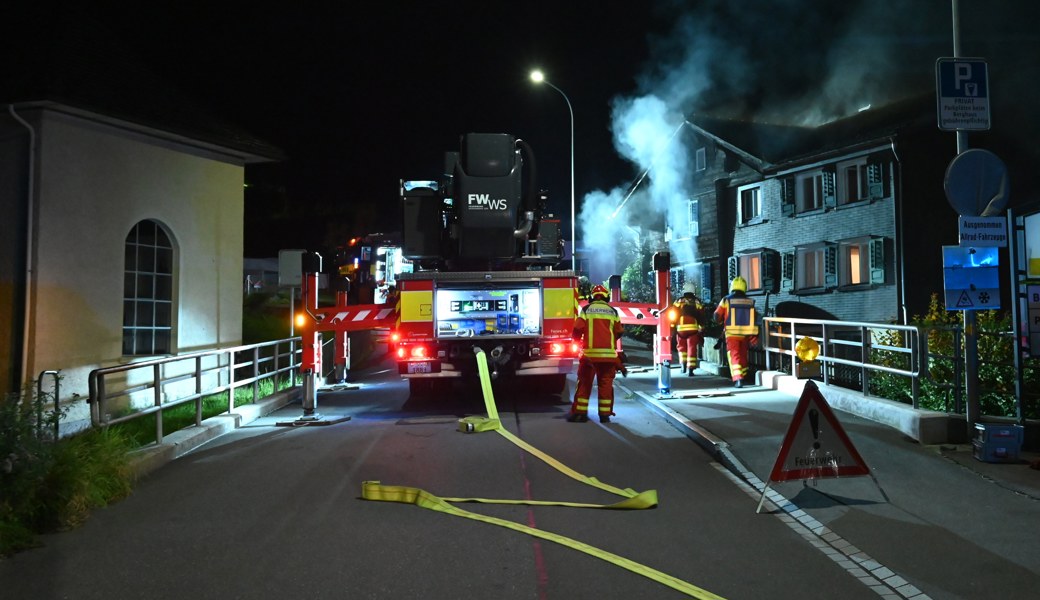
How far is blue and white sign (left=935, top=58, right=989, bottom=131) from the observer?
8.69 metres

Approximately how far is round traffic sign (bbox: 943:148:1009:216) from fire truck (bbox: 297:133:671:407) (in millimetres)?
5168

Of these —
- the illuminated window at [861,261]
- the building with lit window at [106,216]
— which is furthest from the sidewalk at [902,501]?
the illuminated window at [861,261]

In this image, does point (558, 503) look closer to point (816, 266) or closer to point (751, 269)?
point (816, 266)

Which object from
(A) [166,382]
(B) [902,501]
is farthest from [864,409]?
(A) [166,382]

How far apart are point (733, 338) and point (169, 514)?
33.1 feet

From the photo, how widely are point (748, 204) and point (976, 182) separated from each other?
24623 mm

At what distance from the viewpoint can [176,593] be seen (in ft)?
15.6

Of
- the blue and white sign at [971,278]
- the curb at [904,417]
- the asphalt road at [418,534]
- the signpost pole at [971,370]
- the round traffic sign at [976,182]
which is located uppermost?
the round traffic sign at [976,182]

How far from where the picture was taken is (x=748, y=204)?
32594 millimetres

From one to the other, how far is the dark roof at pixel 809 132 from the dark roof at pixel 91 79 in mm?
18629

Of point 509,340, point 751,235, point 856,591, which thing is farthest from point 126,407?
point 751,235

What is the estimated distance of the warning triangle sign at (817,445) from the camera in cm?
651

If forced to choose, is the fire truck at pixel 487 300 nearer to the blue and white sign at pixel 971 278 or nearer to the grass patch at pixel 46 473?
the grass patch at pixel 46 473

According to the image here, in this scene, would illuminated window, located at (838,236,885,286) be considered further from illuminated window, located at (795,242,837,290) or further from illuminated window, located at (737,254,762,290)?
illuminated window, located at (737,254,762,290)
